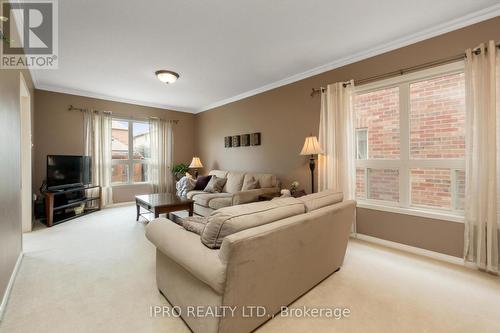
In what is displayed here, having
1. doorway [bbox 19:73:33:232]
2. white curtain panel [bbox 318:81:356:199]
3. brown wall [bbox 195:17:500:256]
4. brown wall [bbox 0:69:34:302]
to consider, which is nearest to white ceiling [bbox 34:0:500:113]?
brown wall [bbox 195:17:500:256]

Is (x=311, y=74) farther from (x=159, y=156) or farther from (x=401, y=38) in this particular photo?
(x=159, y=156)

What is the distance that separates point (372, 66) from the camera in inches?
122

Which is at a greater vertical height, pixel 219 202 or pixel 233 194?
pixel 233 194

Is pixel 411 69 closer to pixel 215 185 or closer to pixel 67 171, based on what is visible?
pixel 215 185

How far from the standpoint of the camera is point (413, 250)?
2.79 metres

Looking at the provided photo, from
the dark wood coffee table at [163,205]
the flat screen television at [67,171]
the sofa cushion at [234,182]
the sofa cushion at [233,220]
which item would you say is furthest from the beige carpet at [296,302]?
the sofa cushion at [234,182]

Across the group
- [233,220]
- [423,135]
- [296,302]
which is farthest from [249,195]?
[423,135]

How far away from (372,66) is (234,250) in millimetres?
3199

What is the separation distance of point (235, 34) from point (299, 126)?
1.93 metres

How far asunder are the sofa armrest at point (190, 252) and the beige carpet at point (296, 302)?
0.58 metres

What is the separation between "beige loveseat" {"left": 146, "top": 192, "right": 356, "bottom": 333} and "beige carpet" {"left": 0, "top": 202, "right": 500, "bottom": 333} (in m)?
0.20

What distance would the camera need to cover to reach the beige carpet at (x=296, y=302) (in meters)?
1.59

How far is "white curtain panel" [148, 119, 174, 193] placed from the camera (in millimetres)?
5898

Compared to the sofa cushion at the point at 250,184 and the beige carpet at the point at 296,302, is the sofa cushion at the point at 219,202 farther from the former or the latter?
the beige carpet at the point at 296,302
